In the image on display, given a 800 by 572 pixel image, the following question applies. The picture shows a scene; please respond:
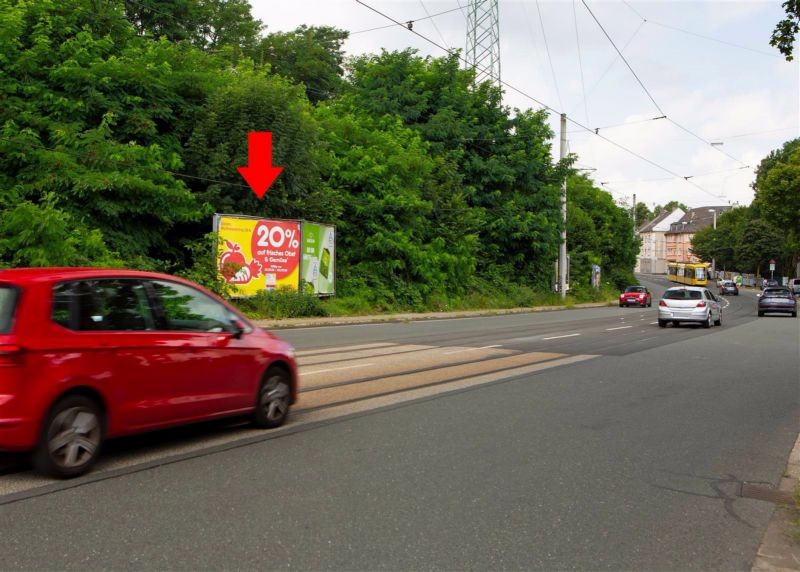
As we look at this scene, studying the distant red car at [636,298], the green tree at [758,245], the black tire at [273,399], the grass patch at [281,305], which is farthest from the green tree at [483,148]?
the green tree at [758,245]

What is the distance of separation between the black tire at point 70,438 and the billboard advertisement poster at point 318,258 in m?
22.4

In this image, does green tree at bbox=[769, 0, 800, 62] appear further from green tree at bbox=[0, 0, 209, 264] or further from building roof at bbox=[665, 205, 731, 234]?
building roof at bbox=[665, 205, 731, 234]

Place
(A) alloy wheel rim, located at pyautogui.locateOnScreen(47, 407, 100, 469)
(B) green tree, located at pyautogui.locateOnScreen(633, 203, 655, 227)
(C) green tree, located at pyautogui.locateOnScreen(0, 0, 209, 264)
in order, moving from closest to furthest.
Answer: (A) alloy wheel rim, located at pyautogui.locateOnScreen(47, 407, 100, 469)
(C) green tree, located at pyautogui.locateOnScreen(0, 0, 209, 264)
(B) green tree, located at pyautogui.locateOnScreen(633, 203, 655, 227)

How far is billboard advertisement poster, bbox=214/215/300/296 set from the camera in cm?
2427

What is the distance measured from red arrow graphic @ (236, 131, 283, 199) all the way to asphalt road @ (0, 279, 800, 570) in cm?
1614

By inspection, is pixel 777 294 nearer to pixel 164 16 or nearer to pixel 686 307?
pixel 686 307

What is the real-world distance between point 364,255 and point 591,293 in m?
29.8

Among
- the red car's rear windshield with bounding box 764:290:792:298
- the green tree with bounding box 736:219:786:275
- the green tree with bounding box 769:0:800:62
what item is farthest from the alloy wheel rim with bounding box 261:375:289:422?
the green tree with bounding box 736:219:786:275

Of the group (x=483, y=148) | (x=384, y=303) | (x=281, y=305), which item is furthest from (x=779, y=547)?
(x=483, y=148)

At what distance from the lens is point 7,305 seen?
499 centimetres

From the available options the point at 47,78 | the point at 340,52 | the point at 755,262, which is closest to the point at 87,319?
the point at 47,78

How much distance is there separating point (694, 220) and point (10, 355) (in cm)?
17420

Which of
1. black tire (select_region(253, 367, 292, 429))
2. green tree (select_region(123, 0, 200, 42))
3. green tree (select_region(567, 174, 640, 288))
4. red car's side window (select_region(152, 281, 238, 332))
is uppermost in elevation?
green tree (select_region(123, 0, 200, 42))

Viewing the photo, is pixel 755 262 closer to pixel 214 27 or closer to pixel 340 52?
pixel 340 52
